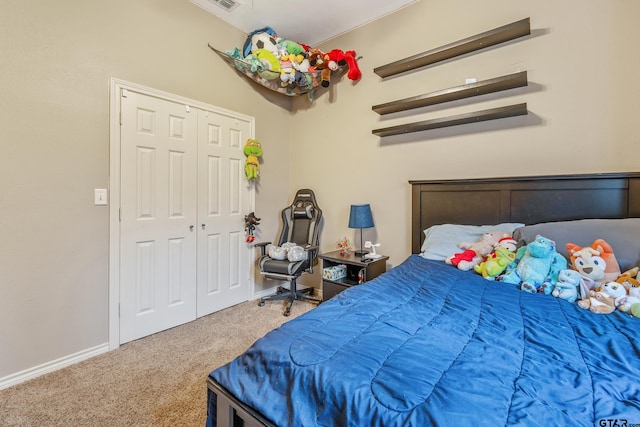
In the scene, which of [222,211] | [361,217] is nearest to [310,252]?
[361,217]

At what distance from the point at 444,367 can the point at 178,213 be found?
8.23ft

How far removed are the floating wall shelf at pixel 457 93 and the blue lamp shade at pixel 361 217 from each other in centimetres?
98

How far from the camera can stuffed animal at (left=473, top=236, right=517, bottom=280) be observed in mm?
1719

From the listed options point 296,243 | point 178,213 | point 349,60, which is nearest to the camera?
point 178,213

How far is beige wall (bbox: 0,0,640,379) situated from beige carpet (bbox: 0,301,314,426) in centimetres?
24

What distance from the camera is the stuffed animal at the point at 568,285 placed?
1.39m

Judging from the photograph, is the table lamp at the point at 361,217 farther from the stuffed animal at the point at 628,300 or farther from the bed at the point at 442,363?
the stuffed animal at the point at 628,300

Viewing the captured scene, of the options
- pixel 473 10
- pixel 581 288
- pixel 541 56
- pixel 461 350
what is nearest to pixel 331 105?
pixel 473 10

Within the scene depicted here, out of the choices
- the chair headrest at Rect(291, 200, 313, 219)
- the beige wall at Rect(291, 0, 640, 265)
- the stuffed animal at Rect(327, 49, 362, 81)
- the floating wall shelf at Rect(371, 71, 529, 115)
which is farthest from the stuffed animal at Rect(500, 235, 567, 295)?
the stuffed animal at Rect(327, 49, 362, 81)

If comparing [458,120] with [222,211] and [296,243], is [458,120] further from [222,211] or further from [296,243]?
[222,211]

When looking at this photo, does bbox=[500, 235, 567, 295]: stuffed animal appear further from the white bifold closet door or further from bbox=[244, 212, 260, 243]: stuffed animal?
the white bifold closet door

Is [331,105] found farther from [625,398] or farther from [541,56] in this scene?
[625,398]

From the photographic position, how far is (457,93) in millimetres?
2307

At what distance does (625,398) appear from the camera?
67 centimetres
